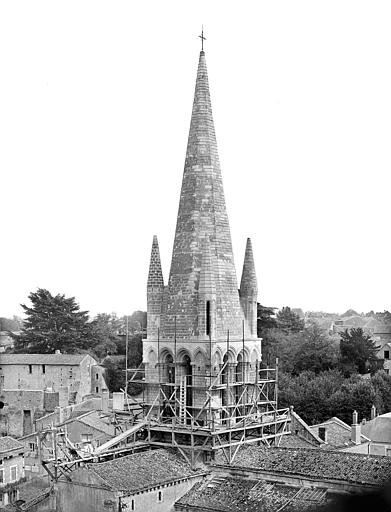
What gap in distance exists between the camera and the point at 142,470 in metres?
15.6

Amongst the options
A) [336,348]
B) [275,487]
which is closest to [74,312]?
[336,348]

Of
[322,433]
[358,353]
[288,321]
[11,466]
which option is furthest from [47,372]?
[288,321]

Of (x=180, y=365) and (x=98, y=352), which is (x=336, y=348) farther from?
(x=180, y=365)

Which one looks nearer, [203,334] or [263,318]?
[203,334]

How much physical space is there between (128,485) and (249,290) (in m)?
7.12

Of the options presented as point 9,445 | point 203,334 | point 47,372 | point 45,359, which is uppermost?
point 203,334

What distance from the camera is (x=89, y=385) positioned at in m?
47.2

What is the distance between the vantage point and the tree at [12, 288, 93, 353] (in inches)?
2054

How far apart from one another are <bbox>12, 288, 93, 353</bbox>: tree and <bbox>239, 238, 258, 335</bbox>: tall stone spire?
3279 cm

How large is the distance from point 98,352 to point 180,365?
40.3 meters

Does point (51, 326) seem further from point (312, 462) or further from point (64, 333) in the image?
point (312, 462)

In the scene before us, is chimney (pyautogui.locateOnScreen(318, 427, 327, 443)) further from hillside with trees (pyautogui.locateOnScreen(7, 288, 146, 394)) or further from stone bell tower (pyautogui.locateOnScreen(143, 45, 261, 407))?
hillside with trees (pyautogui.locateOnScreen(7, 288, 146, 394))

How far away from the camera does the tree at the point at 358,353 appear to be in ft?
161

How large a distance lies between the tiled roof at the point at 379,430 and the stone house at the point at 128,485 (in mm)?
13596
